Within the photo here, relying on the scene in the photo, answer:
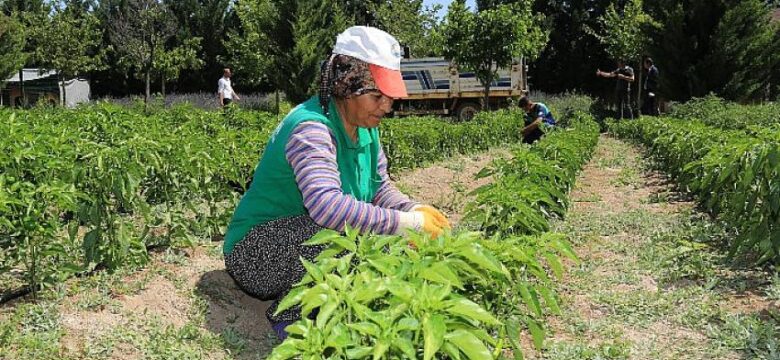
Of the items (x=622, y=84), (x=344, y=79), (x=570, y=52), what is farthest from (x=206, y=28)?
(x=344, y=79)

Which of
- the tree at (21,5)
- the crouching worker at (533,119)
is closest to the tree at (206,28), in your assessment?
the tree at (21,5)

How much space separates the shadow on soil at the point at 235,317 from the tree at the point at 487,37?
16395mm

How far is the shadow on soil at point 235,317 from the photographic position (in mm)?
3334

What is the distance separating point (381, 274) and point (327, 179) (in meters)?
0.82

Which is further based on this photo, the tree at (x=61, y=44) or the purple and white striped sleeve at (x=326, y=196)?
the tree at (x=61, y=44)

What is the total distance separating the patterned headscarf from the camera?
278 centimetres

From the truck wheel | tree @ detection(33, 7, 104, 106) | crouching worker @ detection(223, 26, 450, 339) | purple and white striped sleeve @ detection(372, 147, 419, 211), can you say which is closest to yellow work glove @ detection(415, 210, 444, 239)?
crouching worker @ detection(223, 26, 450, 339)

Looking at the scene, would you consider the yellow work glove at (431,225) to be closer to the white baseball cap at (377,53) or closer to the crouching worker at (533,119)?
the white baseball cap at (377,53)

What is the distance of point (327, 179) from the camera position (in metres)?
2.62

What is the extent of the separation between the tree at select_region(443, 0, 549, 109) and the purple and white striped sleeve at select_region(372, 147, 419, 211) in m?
16.6

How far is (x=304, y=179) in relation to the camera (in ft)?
8.71

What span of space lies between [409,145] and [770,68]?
15.8 metres

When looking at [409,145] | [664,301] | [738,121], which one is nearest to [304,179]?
[664,301]

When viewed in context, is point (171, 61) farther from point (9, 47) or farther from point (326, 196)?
point (326, 196)
